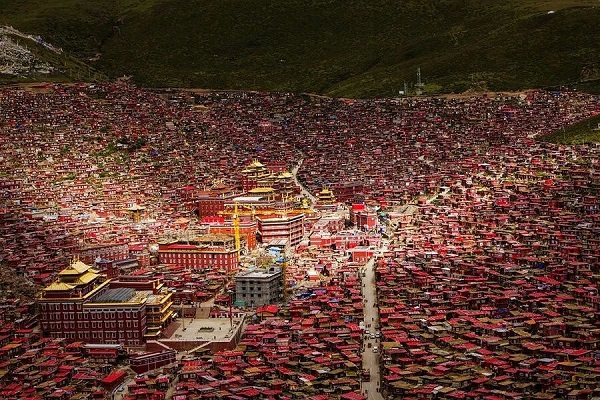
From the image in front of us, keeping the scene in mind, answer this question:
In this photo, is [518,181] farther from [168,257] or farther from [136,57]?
[136,57]

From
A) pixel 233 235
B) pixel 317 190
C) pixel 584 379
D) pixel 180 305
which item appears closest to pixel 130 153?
pixel 317 190

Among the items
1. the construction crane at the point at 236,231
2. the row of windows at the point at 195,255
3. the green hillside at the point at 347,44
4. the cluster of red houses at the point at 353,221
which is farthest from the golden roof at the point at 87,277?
the green hillside at the point at 347,44

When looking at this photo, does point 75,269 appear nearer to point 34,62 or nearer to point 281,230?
point 281,230

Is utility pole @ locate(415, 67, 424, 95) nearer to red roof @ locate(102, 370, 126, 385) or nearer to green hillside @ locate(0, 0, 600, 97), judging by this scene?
green hillside @ locate(0, 0, 600, 97)

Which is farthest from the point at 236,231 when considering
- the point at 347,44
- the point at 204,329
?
the point at 347,44

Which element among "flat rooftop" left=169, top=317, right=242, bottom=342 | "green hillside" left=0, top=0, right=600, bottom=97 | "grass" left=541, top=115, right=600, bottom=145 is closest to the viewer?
"flat rooftop" left=169, top=317, right=242, bottom=342

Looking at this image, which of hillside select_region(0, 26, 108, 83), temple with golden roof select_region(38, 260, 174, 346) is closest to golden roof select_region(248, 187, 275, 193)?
temple with golden roof select_region(38, 260, 174, 346)
